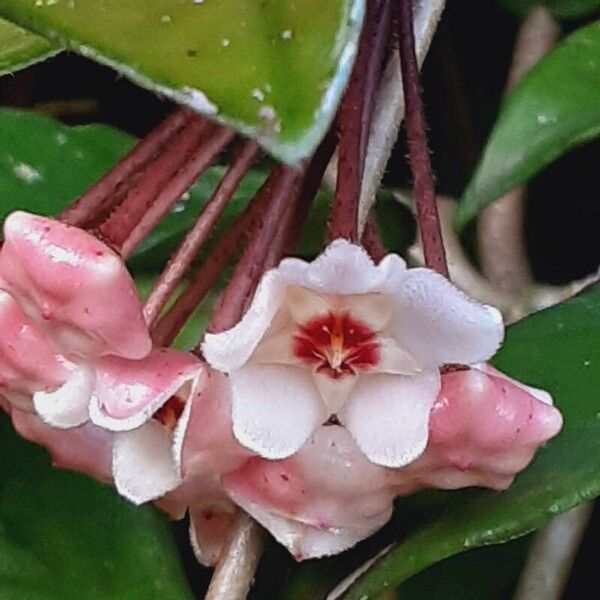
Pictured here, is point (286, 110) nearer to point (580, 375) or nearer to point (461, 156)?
point (580, 375)

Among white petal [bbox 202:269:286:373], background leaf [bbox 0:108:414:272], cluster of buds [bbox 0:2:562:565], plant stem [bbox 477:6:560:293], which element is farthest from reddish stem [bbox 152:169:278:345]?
plant stem [bbox 477:6:560:293]

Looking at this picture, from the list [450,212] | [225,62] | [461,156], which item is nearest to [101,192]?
[225,62]

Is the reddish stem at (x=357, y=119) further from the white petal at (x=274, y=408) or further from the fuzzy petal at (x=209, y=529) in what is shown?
the fuzzy petal at (x=209, y=529)

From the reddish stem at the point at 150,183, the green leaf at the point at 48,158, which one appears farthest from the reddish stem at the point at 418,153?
the green leaf at the point at 48,158

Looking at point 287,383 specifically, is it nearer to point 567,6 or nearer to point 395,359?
point 395,359

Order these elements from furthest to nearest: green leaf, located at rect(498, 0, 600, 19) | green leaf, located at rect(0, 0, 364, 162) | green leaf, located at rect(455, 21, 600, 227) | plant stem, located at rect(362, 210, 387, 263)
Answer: green leaf, located at rect(498, 0, 600, 19), green leaf, located at rect(455, 21, 600, 227), plant stem, located at rect(362, 210, 387, 263), green leaf, located at rect(0, 0, 364, 162)

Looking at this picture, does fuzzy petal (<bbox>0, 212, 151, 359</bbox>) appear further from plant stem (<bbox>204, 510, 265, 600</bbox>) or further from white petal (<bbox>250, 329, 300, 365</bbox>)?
plant stem (<bbox>204, 510, 265, 600</bbox>)
